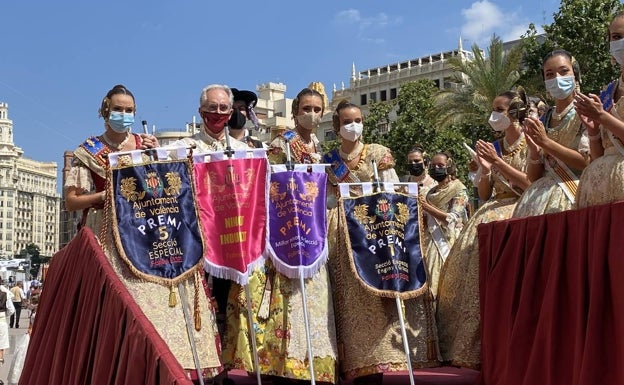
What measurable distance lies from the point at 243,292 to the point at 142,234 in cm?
84

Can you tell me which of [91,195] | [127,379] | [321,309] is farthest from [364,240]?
[127,379]

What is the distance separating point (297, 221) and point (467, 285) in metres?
1.22

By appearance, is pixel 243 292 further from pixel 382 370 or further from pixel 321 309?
pixel 382 370

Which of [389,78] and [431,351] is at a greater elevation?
[389,78]

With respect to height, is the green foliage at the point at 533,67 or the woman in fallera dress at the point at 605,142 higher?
the green foliage at the point at 533,67

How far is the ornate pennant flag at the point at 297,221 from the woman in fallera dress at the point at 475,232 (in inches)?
37.0

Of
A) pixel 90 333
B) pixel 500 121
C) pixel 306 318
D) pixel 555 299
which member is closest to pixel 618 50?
pixel 555 299

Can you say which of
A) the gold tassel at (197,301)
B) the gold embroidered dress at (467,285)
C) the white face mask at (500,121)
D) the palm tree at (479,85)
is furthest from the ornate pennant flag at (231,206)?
the palm tree at (479,85)

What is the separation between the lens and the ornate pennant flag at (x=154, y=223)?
501 centimetres

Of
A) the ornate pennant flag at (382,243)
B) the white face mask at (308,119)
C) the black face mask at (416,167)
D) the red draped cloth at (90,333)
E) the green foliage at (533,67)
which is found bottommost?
the red draped cloth at (90,333)

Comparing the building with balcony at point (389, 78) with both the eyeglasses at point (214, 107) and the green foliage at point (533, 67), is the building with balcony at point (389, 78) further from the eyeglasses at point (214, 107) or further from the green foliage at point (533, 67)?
the eyeglasses at point (214, 107)

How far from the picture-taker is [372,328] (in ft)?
17.8

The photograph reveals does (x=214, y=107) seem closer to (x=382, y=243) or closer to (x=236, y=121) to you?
(x=236, y=121)

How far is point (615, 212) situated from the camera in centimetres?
389
